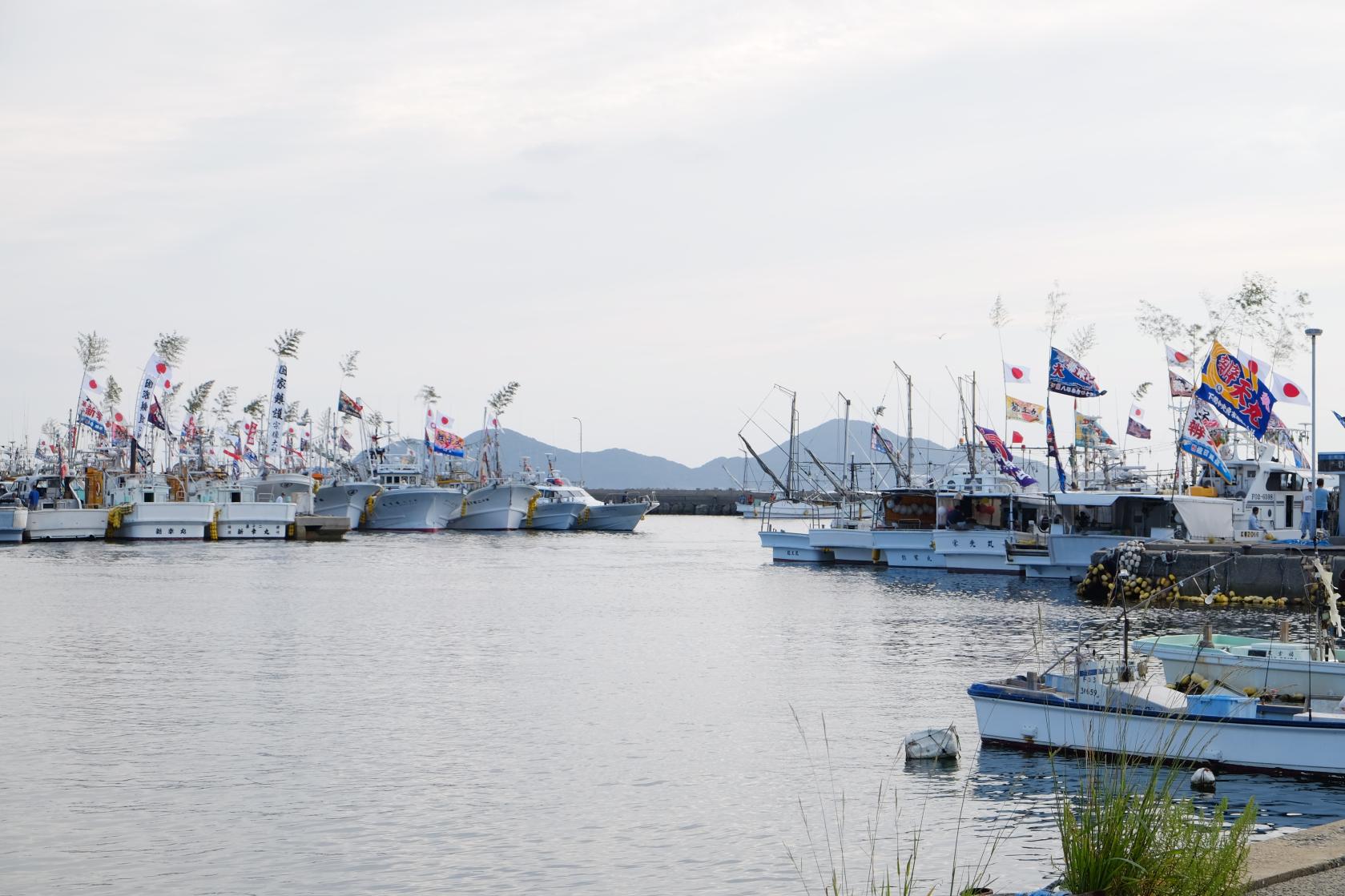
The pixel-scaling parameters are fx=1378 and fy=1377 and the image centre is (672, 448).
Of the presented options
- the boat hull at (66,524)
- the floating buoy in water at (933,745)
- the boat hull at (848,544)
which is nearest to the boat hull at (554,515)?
the boat hull at (66,524)

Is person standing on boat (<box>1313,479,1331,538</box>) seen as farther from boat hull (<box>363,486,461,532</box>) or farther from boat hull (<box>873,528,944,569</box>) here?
boat hull (<box>363,486,461,532</box>)

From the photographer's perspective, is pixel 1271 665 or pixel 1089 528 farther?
pixel 1089 528

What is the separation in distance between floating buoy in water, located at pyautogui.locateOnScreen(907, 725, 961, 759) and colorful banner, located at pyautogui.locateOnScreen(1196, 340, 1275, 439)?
3179 cm

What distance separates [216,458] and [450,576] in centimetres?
9131

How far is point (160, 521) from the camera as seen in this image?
98938 mm

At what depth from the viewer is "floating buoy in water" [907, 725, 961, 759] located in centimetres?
2189

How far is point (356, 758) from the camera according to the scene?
22.6 metres

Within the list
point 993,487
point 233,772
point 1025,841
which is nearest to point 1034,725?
point 1025,841

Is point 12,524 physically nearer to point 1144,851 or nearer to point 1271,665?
point 1271,665

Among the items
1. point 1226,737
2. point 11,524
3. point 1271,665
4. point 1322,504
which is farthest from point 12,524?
point 1226,737

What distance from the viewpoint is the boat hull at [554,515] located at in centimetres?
13275

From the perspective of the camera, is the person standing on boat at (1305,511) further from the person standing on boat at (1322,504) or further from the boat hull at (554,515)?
the boat hull at (554,515)

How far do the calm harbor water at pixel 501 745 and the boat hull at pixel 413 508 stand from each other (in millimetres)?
71534

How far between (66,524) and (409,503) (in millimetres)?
33183
